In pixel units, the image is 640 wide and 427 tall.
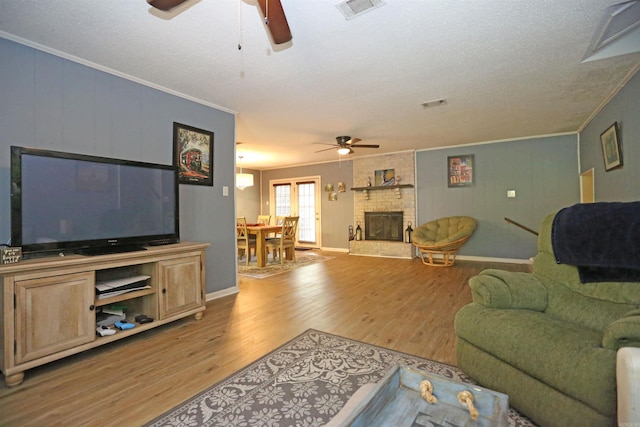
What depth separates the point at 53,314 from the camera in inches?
77.9

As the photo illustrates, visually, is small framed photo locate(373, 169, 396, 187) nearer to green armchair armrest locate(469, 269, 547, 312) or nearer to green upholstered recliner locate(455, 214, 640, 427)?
green upholstered recliner locate(455, 214, 640, 427)

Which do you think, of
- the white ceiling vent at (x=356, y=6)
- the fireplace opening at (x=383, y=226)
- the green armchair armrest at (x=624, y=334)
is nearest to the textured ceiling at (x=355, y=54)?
the white ceiling vent at (x=356, y=6)

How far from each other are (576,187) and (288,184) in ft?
21.6

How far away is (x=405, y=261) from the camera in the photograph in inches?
240

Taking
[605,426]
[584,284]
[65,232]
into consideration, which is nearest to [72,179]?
[65,232]

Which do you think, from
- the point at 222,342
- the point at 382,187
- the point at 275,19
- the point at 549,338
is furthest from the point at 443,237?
the point at 275,19

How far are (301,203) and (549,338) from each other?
24.2 ft

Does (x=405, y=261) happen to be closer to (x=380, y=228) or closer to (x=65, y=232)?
(x=380, y=228)

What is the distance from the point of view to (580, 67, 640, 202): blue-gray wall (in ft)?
9.45

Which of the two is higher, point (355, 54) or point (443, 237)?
point (355, 54)

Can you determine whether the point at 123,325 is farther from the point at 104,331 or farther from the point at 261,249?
the point at 261,249

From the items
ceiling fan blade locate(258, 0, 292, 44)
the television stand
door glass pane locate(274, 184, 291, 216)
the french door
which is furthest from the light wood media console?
door glass pane locate(274, 184, 291, 216)

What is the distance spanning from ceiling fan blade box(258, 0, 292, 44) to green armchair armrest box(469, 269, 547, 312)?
6.53 ft

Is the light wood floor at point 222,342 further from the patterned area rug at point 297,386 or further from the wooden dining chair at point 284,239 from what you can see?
the wooden dining chair at point 284,239
